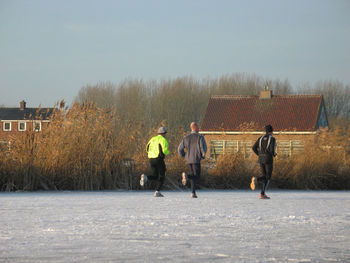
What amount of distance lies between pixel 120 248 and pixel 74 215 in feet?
12.1

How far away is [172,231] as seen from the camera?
27.9 ft

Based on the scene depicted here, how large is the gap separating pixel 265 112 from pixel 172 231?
56.9 m

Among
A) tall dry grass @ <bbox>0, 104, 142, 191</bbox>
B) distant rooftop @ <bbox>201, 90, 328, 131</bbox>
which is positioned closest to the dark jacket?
tall dry grass @ <bbox>0, 104, 142, 191</bbox>

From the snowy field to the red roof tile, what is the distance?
161 feet

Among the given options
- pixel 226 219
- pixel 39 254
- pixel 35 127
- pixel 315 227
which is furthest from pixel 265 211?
pixel 35 127

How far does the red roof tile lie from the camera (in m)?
62.5

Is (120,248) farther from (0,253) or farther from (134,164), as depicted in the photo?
(134,164)

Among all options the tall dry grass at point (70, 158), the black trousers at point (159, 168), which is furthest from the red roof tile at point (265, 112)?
the black trousers at point (159, 168)

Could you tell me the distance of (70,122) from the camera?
18.3 m

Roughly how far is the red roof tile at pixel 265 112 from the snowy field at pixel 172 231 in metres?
48.9

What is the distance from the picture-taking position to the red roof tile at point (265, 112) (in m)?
62.5

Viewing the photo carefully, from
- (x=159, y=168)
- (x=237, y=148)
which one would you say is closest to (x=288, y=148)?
(x=237, y=148)

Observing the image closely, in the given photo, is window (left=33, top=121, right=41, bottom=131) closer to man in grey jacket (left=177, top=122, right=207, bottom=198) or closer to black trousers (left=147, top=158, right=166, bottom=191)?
black trousers (left=147, top=158, right=166, bottom=191)

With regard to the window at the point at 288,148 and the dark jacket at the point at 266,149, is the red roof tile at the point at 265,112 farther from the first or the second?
the dark jacket at the point at 266,149
